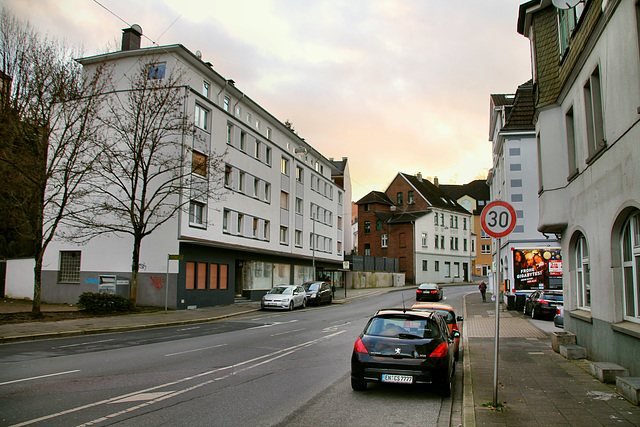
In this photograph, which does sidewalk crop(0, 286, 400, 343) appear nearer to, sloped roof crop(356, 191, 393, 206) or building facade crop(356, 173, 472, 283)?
building facade crop(356, 173, 472, 283)

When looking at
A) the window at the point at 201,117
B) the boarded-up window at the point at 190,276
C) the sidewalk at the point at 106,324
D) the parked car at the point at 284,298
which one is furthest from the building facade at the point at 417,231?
the boarded-up window at the point at 190,276

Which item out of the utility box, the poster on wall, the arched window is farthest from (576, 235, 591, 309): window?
the utility box

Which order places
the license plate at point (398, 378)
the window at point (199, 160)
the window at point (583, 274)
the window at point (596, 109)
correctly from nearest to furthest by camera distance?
the license plate at point (398, 378)
the window at point (596, 109)
the window at point (583, 274)
the window at point (199, 160)

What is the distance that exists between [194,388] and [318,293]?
26557 mm

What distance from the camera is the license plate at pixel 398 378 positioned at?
26.3ft

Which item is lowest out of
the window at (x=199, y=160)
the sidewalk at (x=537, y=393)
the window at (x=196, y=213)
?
the sidewalk at (x=537, y=393)

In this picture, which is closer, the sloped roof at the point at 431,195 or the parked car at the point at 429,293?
the parked car at the point at 429,293

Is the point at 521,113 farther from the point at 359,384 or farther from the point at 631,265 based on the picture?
the point at 359,384

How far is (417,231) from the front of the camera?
65.4m

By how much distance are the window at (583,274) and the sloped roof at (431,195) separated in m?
55.0

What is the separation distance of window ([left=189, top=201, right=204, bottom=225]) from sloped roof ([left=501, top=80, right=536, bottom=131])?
18117mm

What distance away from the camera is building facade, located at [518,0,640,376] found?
852cm

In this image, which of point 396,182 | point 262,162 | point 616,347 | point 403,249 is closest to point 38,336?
point 616,347

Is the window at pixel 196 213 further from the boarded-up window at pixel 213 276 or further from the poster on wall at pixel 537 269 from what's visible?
the poster on wall at pixel 537 269
